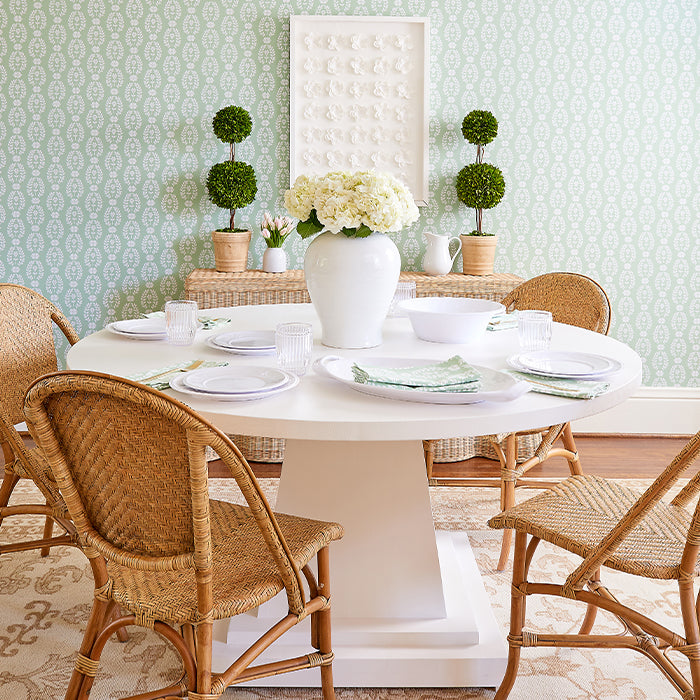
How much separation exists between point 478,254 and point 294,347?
6.84 ft

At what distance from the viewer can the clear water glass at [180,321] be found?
1.95 m

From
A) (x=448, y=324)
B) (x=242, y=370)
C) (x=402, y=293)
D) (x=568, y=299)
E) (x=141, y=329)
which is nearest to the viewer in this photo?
(x=242, y=370)

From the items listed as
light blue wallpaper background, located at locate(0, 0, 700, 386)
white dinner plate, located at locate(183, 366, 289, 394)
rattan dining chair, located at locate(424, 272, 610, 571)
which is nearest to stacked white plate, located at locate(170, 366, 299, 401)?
white dinner plate, located at locate(183, 366, 289, 394)

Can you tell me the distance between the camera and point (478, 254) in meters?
3.62

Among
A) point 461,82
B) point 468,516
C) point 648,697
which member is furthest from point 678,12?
point 648,697

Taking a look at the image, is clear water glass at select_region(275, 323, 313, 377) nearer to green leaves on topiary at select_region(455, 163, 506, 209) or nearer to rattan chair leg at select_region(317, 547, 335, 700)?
rattan chair leg at select_region(317, 547, 335, 700)

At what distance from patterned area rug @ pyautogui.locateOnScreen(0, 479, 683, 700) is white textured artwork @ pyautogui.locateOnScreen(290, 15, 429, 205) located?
1946 mm

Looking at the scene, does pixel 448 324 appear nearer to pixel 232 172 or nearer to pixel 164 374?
pixel 164 374

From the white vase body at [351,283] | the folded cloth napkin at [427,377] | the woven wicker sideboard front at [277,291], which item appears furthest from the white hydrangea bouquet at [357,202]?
the woven wicker sideboard front at [277,291]

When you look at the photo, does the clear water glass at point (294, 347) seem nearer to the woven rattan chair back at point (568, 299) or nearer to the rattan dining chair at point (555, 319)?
the rattan dining chair at point (555, 319)

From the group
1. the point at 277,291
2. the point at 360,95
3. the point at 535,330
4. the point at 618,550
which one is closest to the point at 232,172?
the point at 277,291

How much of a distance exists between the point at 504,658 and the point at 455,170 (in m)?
2.46

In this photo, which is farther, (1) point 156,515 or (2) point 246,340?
(2) point 246,340

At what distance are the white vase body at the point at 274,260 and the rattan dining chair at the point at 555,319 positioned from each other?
1.15 meters
